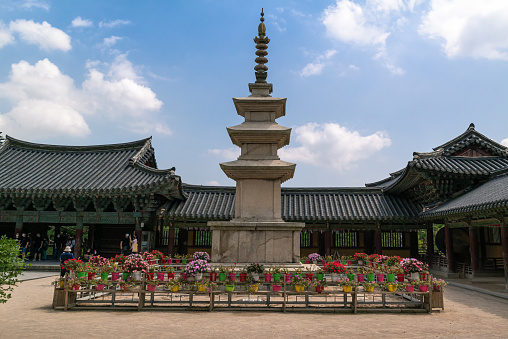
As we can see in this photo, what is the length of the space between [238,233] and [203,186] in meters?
14.7

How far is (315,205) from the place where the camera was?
26.1 m

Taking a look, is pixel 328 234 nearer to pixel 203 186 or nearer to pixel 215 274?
pixel 203 186

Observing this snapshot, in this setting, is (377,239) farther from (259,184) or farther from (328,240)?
(259,184)

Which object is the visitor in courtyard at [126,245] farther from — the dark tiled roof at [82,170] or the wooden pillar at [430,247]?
the wooden pillar at [430,247]

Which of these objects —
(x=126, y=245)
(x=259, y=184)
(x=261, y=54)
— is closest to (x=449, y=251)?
(x=259, y=184)

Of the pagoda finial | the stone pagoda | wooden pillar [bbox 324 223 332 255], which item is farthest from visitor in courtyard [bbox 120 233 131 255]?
the pagoda finial

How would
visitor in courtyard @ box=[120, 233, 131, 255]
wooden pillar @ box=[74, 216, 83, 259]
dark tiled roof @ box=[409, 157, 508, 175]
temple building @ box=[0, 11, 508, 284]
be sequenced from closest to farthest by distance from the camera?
1. dark tiled roof @ box=[409, 157, 508, 175]
2. temple building @ box=[0, 11, 508, 284]
3. wooden pillar @ box=[74, 216, 83, 259]
4. visitor in courtyard @ box=[120, 233, 131, 255]

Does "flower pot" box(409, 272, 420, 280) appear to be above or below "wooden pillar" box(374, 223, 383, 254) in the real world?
below

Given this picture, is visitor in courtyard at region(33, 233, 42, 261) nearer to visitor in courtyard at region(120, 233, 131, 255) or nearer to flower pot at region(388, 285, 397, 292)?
visitor in courtyard at region(120, 233, 131, 255)

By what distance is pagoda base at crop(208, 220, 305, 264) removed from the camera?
13250mm

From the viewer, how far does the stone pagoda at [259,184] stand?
1330 centimetres

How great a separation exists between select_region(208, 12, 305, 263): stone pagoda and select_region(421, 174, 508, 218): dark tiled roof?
7.91 meters

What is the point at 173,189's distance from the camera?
2377 centimetres

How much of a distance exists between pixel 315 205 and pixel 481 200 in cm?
1099
